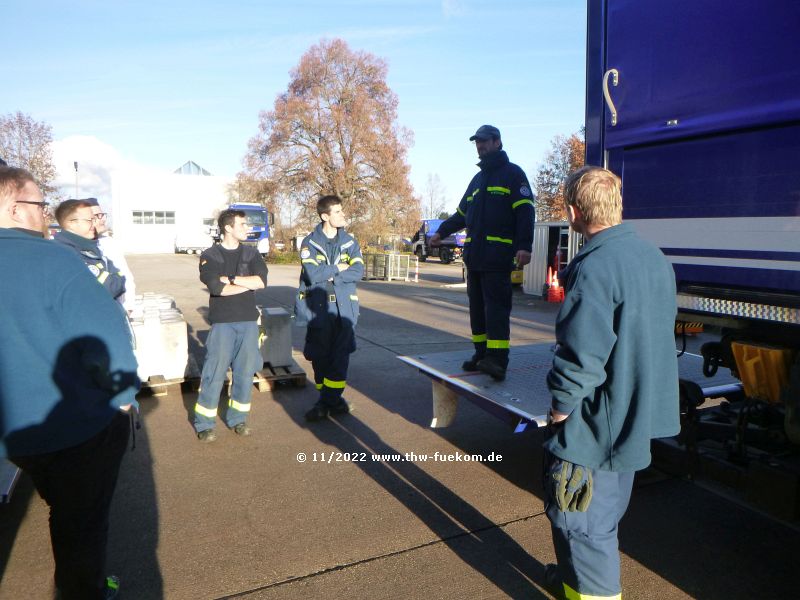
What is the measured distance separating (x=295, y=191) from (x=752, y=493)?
1358 inches

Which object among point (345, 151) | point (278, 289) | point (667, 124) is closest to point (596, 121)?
point (667, 124)

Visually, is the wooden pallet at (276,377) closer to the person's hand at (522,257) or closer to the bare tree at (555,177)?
the person's hand at (522,257)

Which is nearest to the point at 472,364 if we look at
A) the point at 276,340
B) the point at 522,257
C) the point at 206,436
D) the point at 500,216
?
the point at 522,257

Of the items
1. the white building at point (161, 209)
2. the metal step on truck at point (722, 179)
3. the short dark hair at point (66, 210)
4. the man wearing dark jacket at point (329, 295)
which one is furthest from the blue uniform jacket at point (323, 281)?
the white building at point (161, 209)

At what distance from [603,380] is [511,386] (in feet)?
7.48

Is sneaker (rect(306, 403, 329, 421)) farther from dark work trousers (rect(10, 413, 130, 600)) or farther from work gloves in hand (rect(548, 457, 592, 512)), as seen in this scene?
work gloves in hand (rect(548, 457, 592, 512))

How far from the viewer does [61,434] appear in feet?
7.34

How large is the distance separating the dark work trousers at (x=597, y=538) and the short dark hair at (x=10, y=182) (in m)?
2.46

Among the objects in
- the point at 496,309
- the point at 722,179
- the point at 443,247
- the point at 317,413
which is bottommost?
the point at 317,413

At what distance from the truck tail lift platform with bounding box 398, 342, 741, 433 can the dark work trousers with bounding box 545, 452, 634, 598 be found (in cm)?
124

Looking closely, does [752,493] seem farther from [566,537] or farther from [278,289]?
[278,289]

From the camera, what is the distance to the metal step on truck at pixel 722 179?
104 inches

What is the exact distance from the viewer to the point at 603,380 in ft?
7.49

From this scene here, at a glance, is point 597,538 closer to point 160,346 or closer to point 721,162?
point 721,162
